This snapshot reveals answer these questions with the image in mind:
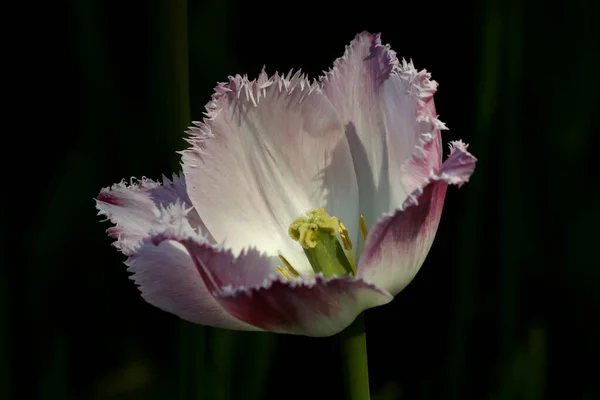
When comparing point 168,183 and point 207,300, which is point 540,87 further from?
point 207,300

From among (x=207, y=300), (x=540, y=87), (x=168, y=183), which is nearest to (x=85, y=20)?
(x=168, y=183)

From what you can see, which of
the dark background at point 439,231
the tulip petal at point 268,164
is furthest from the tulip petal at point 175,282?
the dark background at point 439,231

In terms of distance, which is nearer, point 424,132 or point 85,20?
point 424,132

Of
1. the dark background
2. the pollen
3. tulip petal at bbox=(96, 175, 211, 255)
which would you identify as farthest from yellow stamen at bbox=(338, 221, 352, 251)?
the dark background

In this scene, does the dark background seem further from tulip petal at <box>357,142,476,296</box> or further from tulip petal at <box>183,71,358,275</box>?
tulip petal at <box>357,142,476,296</box>

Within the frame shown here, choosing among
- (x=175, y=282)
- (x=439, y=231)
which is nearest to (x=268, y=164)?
(x=175, y=282)

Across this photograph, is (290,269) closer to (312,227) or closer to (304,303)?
(312,227)
